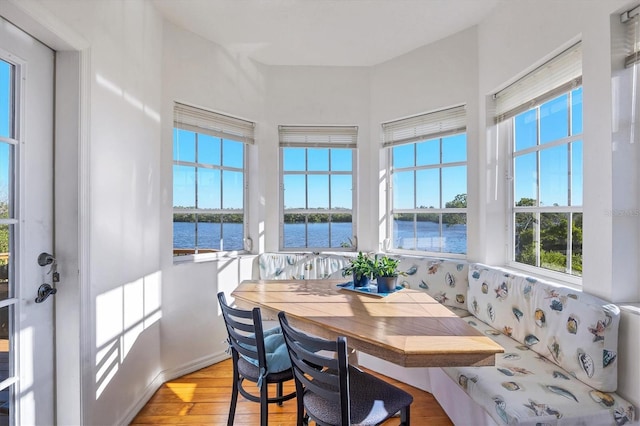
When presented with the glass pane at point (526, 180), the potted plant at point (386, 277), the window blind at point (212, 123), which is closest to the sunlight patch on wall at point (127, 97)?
the window blind at point (212, 123)

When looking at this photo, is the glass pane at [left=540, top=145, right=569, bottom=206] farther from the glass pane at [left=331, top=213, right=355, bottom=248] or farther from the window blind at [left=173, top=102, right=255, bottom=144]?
the window blind at [left=173, top=102, right=255, bottom=144]

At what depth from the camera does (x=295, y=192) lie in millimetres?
3215

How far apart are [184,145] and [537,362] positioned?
9.03 feet

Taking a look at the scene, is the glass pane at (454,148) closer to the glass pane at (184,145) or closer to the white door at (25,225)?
the glass pane at (184,145)

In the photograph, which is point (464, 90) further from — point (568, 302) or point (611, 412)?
point (611, 412)

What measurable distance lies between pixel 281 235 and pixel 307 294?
49.8 inches

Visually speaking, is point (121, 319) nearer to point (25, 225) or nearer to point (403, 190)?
point (25, 225)

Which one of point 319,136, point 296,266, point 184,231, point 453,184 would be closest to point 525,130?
point 453,184

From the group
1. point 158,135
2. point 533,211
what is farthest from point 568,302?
point 158,135

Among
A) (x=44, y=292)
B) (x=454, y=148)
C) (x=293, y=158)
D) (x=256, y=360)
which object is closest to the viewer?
(x=44, y=292)

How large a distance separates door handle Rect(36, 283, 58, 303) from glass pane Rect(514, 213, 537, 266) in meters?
2.80

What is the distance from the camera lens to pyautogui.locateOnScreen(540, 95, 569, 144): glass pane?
1954 millimetres

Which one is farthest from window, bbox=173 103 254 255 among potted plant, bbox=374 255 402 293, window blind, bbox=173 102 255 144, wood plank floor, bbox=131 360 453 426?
potted plant, bbox=374 255 402 293

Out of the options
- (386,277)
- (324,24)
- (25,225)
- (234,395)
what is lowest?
(234,395)
